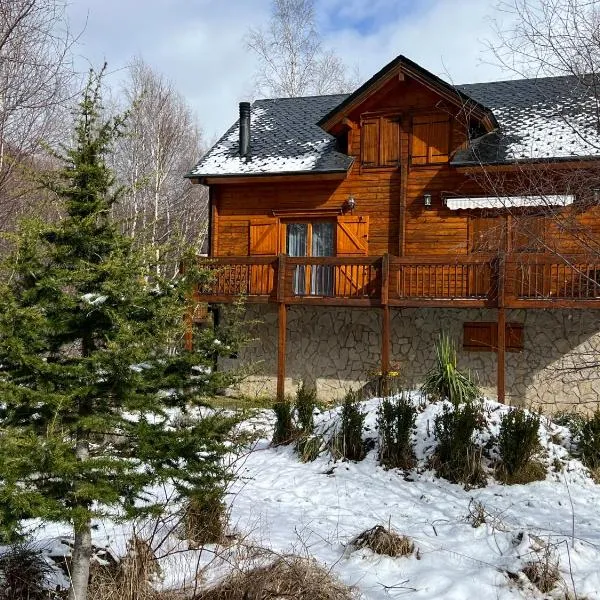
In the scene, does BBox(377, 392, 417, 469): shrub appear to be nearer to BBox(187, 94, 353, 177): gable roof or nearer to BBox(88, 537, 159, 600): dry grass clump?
BBox(88, 537, 159, 600): dry grass clump

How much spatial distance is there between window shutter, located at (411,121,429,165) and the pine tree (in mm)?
11054

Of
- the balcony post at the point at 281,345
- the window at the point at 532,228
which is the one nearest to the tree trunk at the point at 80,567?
the window at the point at 532,228

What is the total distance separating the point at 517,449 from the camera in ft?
23.8

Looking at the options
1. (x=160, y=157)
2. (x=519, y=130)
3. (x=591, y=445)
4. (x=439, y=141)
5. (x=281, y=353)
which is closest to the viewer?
(x=591, y=445)

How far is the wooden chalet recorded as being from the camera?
1227cm

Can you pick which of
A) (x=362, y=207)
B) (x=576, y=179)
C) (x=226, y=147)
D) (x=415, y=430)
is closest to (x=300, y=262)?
(x=362, y=207)

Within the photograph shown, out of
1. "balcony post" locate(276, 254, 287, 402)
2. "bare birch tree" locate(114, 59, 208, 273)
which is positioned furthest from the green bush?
Result: "bare birch tree" locate(114, 59, 208, 273)

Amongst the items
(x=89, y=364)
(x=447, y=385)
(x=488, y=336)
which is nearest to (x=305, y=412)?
(x=447, y=385)

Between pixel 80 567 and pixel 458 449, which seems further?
pixel 458 449

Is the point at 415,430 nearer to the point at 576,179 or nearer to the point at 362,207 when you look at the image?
the point at 576,179

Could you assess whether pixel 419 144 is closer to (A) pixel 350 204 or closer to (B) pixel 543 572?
(A) pixel 350 204

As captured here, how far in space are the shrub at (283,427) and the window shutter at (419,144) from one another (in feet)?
24.7

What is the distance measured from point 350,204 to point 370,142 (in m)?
1.58

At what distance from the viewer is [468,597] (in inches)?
168
